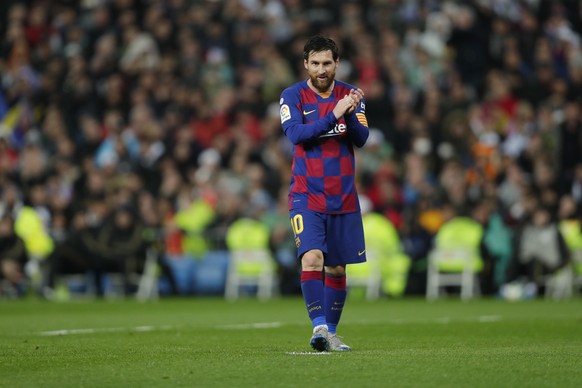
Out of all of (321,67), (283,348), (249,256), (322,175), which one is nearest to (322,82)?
(321,67)

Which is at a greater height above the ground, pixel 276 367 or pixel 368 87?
pixel 368 87

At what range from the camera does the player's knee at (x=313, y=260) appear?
8930 millimetres

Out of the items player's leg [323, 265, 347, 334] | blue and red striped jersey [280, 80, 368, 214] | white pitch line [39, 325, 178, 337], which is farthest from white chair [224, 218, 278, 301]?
blue and red striped jersey [280, 80, 368, 214]

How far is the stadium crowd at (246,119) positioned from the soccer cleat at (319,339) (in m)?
12.6

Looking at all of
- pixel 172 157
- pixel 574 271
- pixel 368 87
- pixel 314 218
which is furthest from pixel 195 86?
pixel 314 218

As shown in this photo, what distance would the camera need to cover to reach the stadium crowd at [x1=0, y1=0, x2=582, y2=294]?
22.1 m

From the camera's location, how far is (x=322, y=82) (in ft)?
30.2

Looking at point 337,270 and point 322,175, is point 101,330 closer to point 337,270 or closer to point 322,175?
point 337,270

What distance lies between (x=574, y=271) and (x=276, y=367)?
46.1 feet

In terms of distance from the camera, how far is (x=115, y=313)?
53.0 feet

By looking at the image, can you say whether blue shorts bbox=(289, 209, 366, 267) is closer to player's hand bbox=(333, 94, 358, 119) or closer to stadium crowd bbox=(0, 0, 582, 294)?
player's hand bbox=(333, 94, 358, 119)

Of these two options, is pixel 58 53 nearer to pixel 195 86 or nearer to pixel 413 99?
pixel 195 86

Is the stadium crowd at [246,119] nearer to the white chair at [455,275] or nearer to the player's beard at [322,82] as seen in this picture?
the white chair at [455,275]

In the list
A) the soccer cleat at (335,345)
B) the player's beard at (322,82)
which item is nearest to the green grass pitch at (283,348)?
the soccer cleat at (335,345)
